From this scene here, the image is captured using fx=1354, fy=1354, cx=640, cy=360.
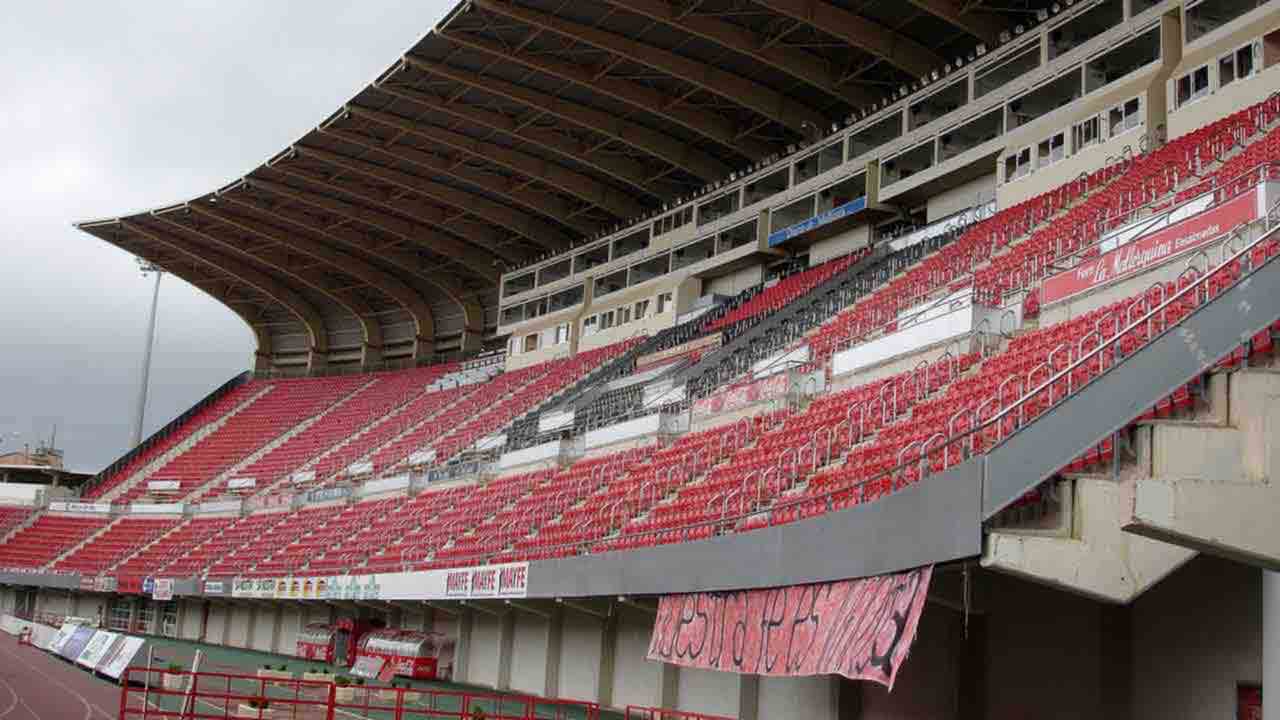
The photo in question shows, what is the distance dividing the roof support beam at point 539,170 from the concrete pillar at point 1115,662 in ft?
Answer: 99.2

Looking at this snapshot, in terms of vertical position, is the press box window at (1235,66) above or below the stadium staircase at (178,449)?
above

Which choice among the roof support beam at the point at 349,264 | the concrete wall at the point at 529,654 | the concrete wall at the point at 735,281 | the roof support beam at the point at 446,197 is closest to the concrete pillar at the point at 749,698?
the concrete wall at the point at 529,654

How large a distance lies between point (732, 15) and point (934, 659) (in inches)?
827

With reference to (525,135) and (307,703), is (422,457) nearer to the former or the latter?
(525,135)

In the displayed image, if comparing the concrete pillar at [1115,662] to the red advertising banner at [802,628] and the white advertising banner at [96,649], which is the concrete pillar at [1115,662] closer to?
the red advertising banner at [802,628]

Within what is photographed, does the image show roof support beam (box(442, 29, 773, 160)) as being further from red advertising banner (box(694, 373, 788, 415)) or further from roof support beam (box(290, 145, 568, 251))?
red advertising banner (box(694, 373, 788, 415))

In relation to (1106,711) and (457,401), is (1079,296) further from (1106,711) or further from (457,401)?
(457,401)

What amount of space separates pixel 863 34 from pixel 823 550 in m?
21.1

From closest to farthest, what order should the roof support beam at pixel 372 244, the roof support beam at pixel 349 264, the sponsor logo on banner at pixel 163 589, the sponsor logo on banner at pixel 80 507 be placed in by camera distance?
the sponsor logo on banner at pixel 163 589 < the roof support beam at pixel 372 244 < the roof support beam at pixel 349 264 < the sponsor logo on banner at pixel 80 507

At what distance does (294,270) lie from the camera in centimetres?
5772

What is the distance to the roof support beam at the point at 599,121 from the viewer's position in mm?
36656

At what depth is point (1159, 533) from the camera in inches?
397

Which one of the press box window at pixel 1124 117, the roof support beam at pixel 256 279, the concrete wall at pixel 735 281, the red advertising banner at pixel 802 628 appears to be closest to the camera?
the red advertising banner at pixel 802 628

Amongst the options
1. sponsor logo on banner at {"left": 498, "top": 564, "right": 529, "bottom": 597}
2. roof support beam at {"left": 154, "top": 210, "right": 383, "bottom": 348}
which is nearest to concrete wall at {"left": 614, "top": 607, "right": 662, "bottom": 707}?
sponsor logo on banner at {"left": 498, "top": 564, "right": 529, "bottom": 597}
